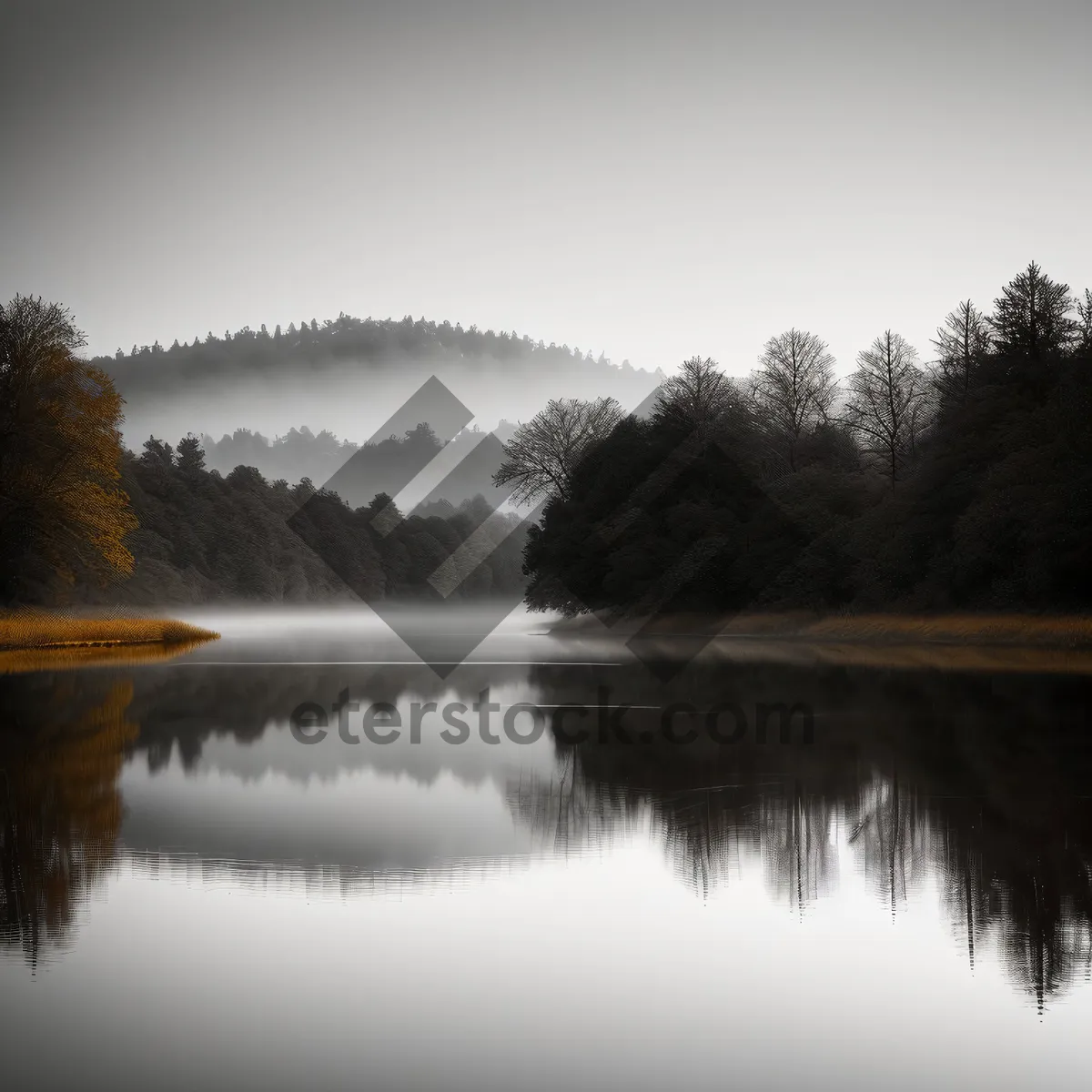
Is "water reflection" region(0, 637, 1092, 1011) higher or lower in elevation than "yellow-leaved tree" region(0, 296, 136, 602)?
lower

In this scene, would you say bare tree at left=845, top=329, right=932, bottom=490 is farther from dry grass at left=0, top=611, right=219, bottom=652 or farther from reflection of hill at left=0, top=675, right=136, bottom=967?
reflection of hill at left=0, top=675, right=136, bottom=967

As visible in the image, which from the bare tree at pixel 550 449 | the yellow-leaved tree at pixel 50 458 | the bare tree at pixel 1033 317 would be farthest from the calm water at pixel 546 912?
the bare tree at pixel 550 449

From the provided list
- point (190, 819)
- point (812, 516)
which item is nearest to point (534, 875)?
point (190, 819)

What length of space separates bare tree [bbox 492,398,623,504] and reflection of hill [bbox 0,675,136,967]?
2065 inches

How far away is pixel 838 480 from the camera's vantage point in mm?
57406

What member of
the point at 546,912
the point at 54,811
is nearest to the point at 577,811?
the point at 546,912

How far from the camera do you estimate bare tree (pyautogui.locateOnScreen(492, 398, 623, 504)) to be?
7169 centimetres

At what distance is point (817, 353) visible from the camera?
73438 mm

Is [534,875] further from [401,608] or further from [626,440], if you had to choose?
[401,608]

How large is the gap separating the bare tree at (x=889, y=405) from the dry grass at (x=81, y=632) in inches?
1413

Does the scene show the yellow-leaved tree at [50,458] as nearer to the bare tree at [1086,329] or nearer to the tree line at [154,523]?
the tree line at [154,523]

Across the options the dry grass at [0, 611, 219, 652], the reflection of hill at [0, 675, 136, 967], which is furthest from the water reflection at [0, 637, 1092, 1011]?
the dry grass at [0, 611, 219, 652]

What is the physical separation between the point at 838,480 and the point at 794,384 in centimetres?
1602

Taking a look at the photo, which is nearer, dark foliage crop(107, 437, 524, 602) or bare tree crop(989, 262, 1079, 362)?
bare tree crop(989, 262, 1079, 362)
